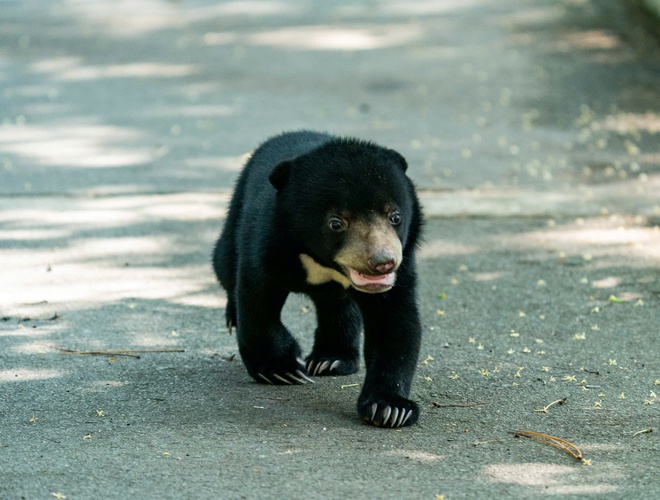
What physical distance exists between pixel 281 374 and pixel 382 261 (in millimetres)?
990

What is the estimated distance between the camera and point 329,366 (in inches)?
210

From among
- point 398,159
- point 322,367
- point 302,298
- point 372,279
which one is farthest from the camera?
point 302,298

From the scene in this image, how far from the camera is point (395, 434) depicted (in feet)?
14.5

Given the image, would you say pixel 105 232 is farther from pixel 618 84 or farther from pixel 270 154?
pixel 618 84

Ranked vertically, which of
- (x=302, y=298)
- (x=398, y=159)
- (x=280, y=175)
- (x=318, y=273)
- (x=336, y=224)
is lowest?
(x=302, y=298)

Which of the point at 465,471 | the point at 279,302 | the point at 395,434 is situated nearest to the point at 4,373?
the point at 279,302

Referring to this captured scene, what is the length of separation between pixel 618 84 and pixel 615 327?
20.7 feet

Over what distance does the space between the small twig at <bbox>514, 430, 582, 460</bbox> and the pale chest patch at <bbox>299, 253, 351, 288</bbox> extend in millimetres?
975

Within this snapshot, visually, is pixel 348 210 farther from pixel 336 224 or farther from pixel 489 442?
pixel 489 442

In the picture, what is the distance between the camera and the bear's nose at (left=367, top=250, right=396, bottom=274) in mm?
4355

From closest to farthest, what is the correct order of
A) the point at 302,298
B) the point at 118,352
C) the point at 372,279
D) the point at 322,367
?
the point at 372,279 < the point at 322,367 < the point at 118,352 < the point at 302,298

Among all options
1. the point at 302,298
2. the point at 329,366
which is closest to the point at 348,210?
the point at 329,366

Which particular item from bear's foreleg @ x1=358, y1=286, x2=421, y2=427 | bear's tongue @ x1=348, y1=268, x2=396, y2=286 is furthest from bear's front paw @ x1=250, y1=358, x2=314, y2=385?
bear's tongue @ x1=348, y1=268, x2=396, y2=286

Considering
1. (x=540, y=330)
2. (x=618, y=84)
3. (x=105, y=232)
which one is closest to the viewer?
(x=540, y=330)
